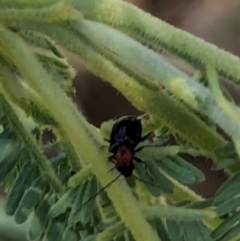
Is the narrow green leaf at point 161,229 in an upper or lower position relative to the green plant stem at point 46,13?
lower

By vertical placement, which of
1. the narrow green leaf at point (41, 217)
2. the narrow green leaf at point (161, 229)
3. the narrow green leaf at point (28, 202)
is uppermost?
the narrow green leaf at point (28, 202)

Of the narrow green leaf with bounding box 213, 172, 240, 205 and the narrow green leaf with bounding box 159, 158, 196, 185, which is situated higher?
the narrow green leaf with bounding box 159, 158, 196, 185

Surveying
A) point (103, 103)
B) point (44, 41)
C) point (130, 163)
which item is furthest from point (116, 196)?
point (103, 103)

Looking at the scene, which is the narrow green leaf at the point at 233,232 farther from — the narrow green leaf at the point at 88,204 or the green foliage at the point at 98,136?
the narrow green leaf at the point at 88,204

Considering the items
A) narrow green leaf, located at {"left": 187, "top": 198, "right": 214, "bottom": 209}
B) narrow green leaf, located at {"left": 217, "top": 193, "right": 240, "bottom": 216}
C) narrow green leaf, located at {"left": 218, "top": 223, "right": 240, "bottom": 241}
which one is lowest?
narrow green leaf, located at {"left": 218, "top": 223, "right": 240, "bottom": 241}

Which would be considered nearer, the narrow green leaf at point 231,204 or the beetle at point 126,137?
the narrow green leaf at point 231,204

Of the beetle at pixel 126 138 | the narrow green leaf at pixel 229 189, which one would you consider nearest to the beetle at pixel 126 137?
the beetle at pixel 126 138

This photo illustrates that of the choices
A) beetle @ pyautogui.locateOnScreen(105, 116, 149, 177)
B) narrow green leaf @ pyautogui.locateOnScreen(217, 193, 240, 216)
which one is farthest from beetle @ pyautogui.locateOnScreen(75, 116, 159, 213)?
narrow green leaf @ pyautogui.locateOnScreen(217, 193, 240, 216)

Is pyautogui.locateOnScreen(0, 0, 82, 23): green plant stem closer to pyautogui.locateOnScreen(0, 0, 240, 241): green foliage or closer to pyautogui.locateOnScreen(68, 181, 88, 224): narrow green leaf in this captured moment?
pyautogui.locateOnScreen(0, 0, 240, 241): green foliage
